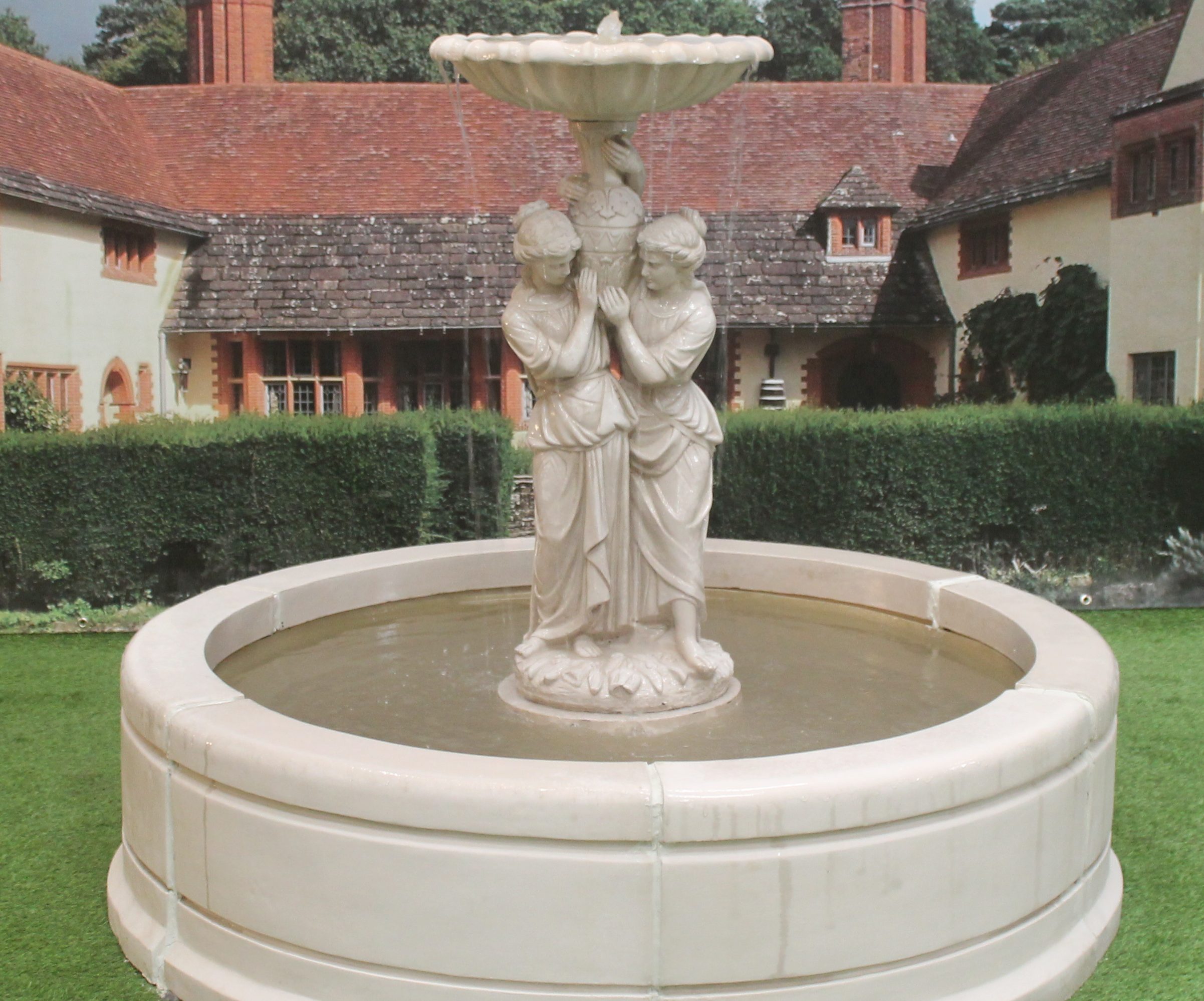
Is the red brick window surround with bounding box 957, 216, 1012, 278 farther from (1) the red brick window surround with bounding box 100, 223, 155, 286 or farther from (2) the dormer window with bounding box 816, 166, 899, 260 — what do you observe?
(1) the red brick window surround with bounding box 100, 223, 155, 286

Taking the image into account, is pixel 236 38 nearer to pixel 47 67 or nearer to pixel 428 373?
pixel 47 67

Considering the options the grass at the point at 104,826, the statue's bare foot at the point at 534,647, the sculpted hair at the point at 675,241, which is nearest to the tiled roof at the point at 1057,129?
the grass at the point at 104,826

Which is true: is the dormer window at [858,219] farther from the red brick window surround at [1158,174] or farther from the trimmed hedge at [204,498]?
the trimmed hedge at [204,498]

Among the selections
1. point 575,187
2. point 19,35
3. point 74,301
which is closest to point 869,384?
point 74,301

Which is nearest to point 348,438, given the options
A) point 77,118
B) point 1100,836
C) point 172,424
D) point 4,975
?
point 172,424

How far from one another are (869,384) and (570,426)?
19.2m

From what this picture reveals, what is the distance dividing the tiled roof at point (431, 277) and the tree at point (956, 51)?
2976 centimetres

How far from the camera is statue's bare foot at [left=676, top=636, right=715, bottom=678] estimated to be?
594 centimetres

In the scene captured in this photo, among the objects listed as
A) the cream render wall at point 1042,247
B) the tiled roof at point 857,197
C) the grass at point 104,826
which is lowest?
the grass at point 104,826

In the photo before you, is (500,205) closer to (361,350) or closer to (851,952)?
(361,350)

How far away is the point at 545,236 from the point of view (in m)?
5.61

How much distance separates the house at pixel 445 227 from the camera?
2041 cm

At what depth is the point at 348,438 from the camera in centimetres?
1168

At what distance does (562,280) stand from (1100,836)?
3.30 metres
